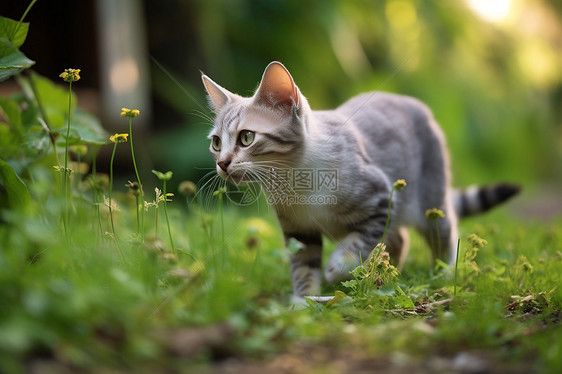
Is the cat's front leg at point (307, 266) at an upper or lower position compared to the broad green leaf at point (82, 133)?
lower

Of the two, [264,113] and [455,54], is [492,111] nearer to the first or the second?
[455,54]

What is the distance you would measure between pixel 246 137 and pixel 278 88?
244 millimetres

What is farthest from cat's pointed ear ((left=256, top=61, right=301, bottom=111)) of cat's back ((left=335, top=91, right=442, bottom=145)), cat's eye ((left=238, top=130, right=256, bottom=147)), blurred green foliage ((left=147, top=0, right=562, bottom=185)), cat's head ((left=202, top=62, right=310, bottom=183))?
blurred green foliage ((left=147, top=0, right=562, bottom=185))

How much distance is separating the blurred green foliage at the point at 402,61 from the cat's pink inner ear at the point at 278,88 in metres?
2.57

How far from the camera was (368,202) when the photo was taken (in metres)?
2.44

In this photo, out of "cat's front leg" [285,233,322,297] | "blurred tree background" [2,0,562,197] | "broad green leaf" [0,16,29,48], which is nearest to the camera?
"broad green leaf" [0,16,29,48]

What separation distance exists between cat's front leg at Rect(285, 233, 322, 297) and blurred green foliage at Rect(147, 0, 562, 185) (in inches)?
98.5

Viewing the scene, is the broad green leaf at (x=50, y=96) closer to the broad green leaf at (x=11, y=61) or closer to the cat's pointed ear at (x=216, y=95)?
the broad green leaf at (x=11, y=61)

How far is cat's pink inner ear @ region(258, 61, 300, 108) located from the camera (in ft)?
7.23

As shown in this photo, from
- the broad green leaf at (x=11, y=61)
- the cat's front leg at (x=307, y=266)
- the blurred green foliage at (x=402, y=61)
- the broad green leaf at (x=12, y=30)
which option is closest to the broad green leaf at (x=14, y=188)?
the broad green leaf at (x=11, y=61)

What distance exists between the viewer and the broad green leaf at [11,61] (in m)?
2.04

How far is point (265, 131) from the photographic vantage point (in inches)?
89.6

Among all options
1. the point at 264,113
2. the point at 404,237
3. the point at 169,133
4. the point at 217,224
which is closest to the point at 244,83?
the point at 169,133

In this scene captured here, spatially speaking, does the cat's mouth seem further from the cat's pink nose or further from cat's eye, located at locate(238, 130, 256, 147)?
cat's eye, located at locate(238, 130, 256, 147)
